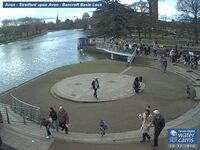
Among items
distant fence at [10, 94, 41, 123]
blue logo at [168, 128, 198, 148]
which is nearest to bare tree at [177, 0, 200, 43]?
distant fence at [10, 94, 41, 123]

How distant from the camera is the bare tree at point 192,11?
59.1 metres

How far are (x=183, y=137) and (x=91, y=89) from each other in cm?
1528

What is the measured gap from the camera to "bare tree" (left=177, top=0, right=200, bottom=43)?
59.1 meters

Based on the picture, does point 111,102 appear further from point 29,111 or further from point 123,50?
point 123,50

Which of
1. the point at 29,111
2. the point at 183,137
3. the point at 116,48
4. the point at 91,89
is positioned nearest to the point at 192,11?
the point at 116,48

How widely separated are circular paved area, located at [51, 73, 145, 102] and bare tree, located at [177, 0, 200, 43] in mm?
32169

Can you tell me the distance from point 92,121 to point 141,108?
3.64 m

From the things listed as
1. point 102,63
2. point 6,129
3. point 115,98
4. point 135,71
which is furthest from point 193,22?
point 6,129

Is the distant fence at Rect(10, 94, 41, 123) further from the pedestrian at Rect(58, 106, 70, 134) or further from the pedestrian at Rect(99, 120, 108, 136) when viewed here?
the pedestrian at Rect(99, 120, 108, 136)

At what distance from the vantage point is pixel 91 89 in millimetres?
26188

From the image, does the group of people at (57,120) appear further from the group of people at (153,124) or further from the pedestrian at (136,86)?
the pedestrian at (136,86)

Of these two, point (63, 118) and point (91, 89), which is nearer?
point (63, 118)

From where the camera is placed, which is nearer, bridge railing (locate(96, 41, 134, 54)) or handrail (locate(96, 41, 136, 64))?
handrail (locate(96, 41, 136, 64))

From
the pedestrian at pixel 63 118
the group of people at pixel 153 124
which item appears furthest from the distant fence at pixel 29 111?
the group of people at pixel 153 124
